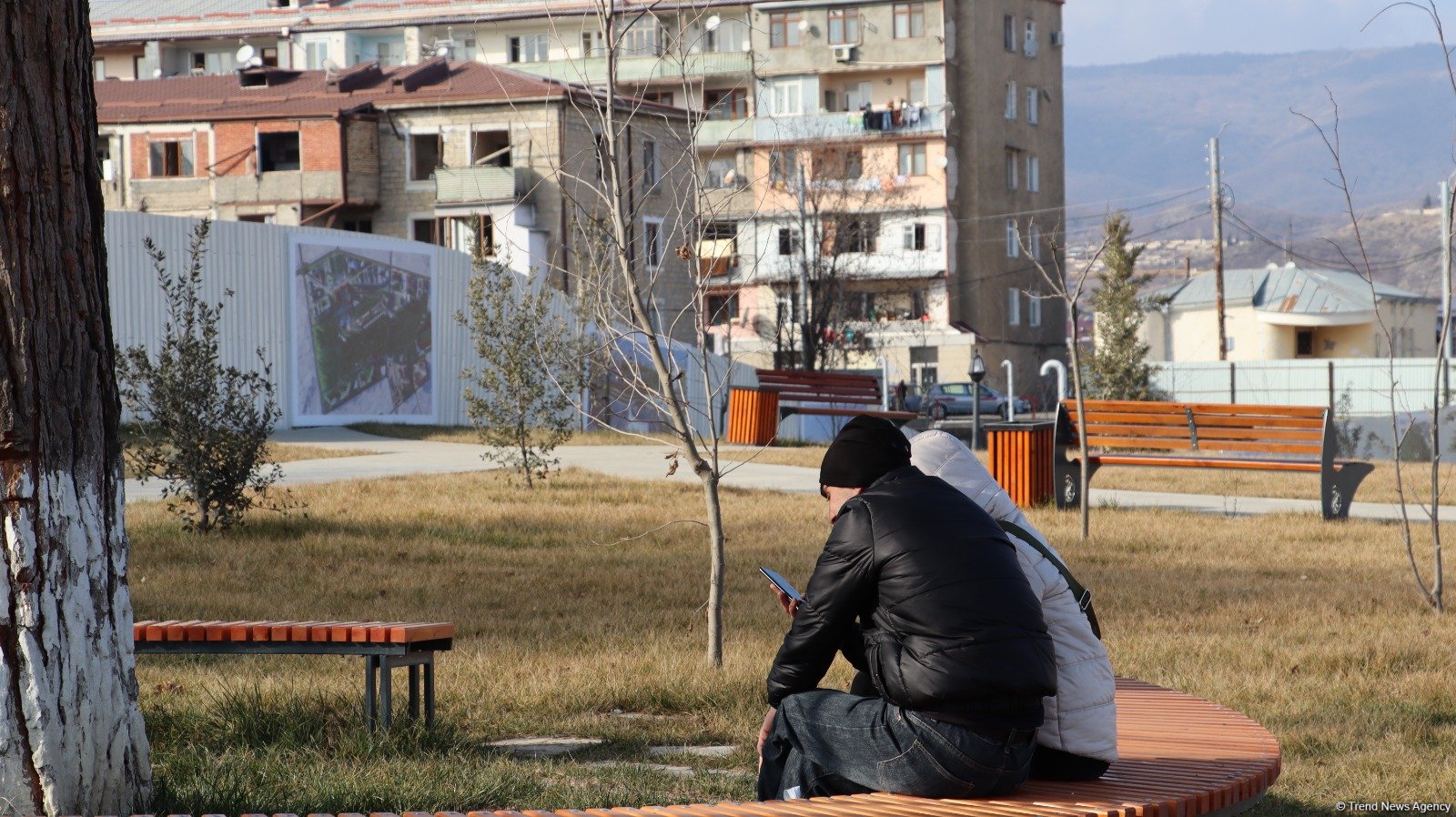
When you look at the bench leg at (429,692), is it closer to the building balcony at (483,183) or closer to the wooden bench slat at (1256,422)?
the wooden bench slat at (1256,422)

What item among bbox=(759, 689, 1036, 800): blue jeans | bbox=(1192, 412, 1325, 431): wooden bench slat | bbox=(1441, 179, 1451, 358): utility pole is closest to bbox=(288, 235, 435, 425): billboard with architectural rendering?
bbox=(1192, 412, 1325, 431): wooden bench slat

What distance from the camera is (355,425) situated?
28.1 m

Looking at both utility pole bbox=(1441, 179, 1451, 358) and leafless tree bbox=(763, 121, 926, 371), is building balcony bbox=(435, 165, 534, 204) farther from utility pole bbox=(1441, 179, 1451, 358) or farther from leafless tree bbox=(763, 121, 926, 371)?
utility pole bbox=(1441, 179, 1451, 358)

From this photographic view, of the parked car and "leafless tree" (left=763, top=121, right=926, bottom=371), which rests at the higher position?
"leafless tree" (left=763, top=121, right=926, bottom=371)

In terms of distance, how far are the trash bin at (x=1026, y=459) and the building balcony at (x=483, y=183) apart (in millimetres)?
34504

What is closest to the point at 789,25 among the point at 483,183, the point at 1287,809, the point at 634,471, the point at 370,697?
the point at 483,183

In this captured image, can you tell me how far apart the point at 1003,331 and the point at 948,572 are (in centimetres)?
6390

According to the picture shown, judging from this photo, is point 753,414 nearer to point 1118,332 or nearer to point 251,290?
point 251,290

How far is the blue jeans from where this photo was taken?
407cm

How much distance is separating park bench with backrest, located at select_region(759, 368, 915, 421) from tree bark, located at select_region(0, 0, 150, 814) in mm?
16744

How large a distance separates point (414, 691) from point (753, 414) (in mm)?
15645

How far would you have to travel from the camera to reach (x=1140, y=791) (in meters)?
4.19

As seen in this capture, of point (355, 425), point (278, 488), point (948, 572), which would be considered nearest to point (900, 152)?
point (355, 425)

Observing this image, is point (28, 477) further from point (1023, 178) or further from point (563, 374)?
point (1023, 178)
